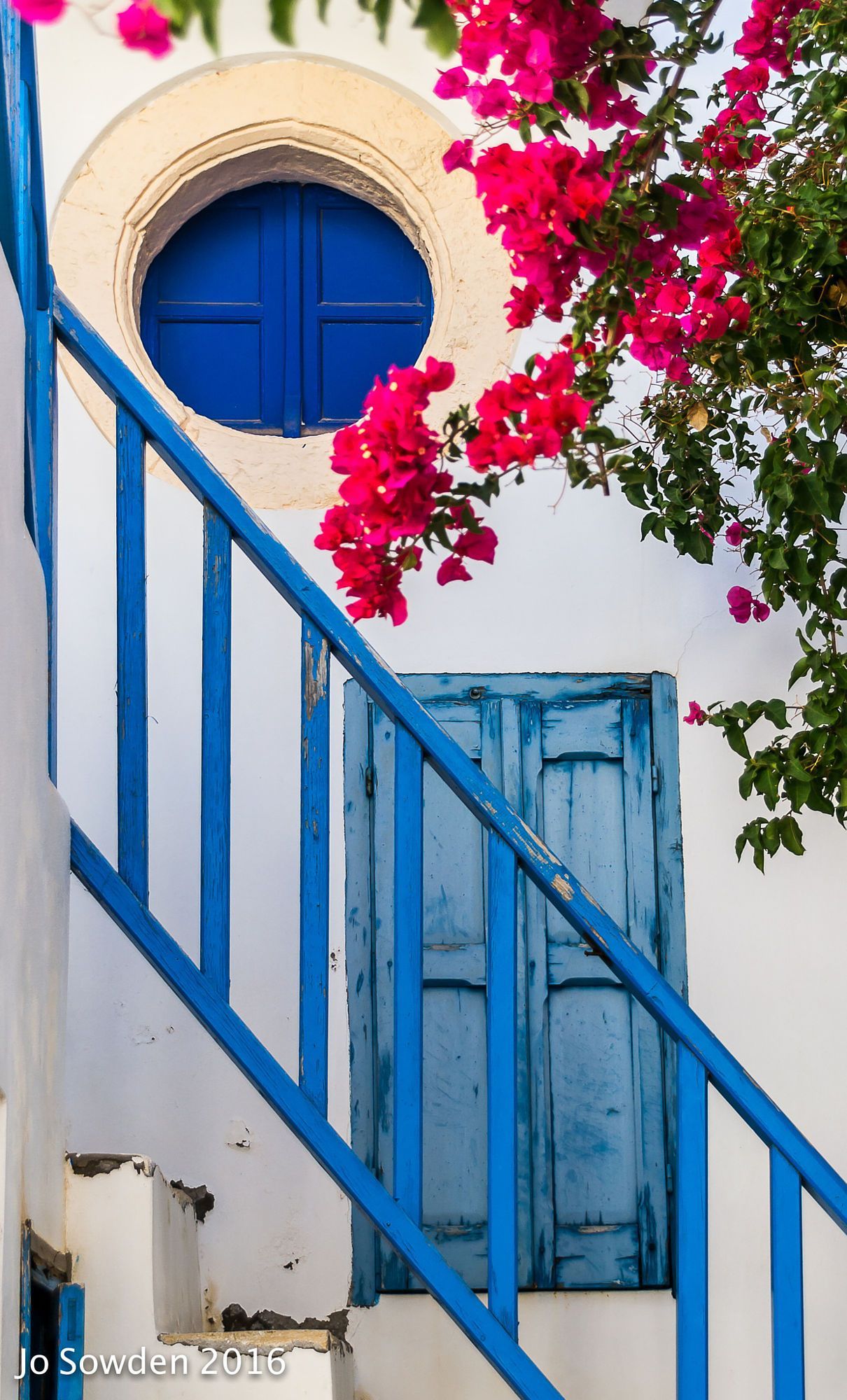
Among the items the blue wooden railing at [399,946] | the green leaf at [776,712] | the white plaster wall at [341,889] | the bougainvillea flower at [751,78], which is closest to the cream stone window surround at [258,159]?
the white plaster wall at [341,889]

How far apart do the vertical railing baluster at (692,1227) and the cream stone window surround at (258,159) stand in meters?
2.18

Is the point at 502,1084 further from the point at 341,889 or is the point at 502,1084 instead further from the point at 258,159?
the point at 258,159

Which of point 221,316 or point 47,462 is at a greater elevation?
point 221,316

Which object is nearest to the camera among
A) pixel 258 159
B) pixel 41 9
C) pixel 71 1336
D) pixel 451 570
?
pixel 41 9

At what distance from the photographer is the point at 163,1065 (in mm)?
3471

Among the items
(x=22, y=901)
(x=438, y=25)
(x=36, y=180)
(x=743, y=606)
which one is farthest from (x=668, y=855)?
(x=438, y=25)

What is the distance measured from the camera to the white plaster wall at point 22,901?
179 centimetres

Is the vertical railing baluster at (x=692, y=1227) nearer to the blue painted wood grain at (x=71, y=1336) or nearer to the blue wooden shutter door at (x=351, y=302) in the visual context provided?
the blue painted wood grain at (x=71, y=1336)

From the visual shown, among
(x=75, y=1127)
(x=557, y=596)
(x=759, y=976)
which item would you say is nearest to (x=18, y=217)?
(x=557, y=596)

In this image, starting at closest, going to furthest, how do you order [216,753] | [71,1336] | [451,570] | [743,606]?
[451,570] → [71,1336] → [216,753] → [743,606]

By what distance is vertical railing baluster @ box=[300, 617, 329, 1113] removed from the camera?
7.00 feet

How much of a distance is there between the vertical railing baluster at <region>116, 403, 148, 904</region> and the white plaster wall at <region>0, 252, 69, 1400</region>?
0.38ft

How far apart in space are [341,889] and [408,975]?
146 centimetres

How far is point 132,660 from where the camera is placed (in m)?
2.30
